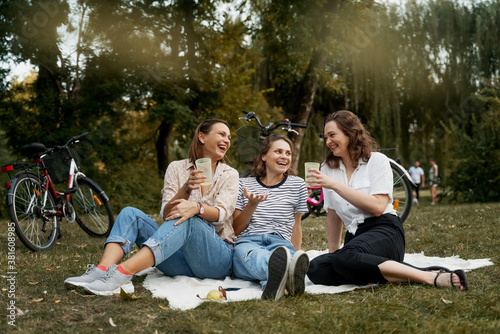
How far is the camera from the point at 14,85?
37.7ft

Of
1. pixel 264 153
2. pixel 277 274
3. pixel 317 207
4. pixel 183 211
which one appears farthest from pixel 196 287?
pixel 317 207

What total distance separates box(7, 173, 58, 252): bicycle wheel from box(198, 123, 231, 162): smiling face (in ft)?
7.29

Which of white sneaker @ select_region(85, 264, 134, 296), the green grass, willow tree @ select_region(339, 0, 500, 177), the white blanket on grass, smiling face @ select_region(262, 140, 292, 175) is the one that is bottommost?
the white blanket on grass

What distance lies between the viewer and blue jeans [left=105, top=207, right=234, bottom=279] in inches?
111

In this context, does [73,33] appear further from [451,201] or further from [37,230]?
[451,201]

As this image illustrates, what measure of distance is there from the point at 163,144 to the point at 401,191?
397 inches

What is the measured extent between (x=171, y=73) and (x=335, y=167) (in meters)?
9.42

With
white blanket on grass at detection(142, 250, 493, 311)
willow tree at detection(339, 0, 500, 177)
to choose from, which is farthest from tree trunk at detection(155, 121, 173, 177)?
white blanket on grass at detection(142, 250, 493, 311)

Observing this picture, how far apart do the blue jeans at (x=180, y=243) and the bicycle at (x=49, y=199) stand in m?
1.88

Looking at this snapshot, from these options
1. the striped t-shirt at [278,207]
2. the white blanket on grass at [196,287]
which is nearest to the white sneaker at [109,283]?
the white blanket on grass at [196,287]

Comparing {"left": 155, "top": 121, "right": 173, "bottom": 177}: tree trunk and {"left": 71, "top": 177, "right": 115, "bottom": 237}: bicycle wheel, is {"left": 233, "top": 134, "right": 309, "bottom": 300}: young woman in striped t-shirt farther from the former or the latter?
{"left": 155, "top": 121, "right": 173, "bottom": 177}: tree trunk

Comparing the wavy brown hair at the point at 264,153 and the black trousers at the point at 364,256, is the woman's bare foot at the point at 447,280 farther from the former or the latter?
the wavy brown hair at the point at 264,153

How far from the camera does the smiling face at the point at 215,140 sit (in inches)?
128

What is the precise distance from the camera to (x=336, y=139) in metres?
3.24
